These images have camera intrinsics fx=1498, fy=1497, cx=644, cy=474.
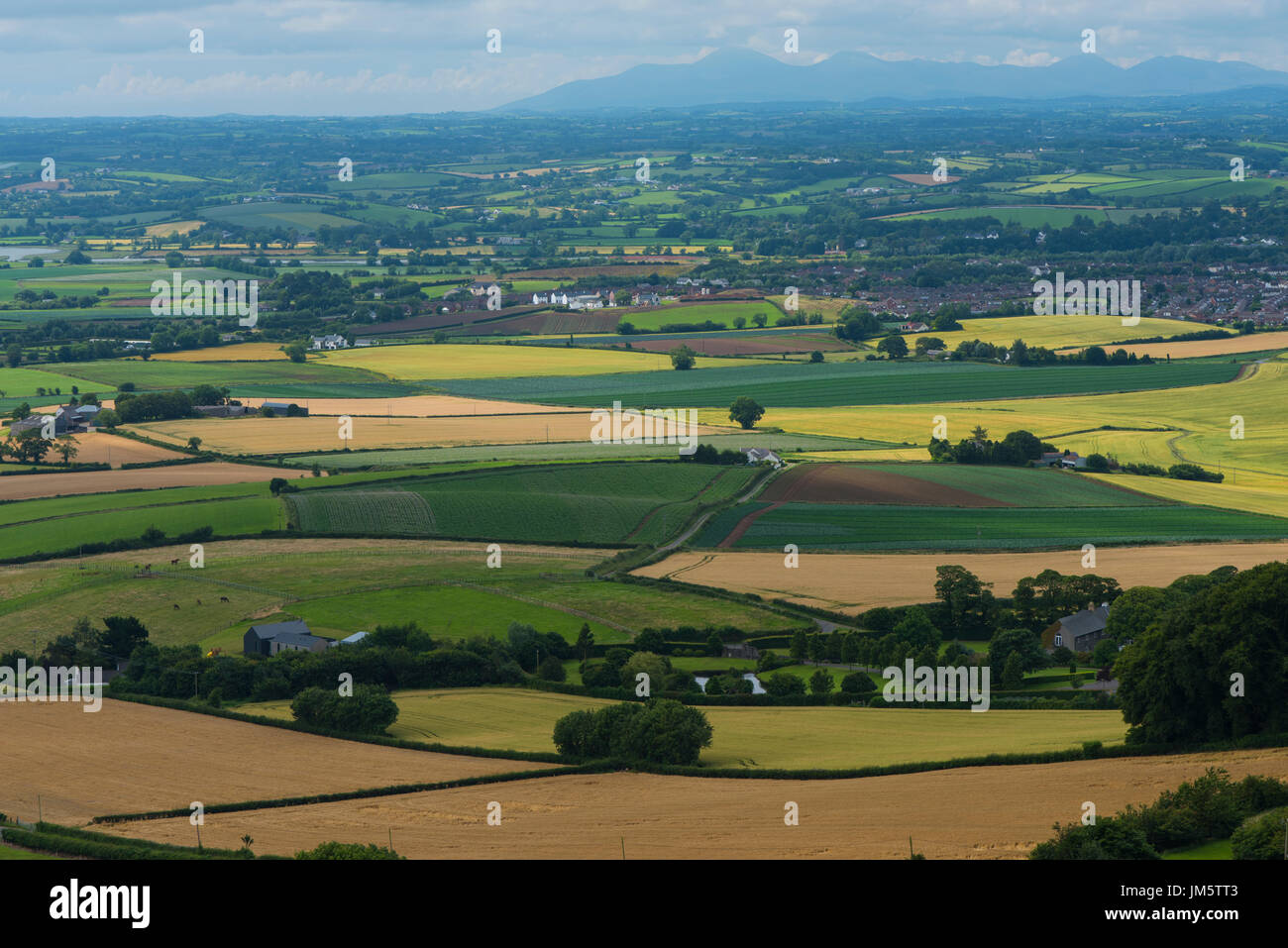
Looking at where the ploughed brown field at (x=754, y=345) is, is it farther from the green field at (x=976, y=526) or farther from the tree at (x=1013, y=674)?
the tree at (x=1013, y=674)

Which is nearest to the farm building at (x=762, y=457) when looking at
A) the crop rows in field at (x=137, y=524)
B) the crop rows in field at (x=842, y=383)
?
the crop rows in field at (x=842, y=383)

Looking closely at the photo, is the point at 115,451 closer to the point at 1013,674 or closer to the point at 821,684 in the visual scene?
the point at 821,684

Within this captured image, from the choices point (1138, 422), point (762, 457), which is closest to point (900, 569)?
point (762, 457)

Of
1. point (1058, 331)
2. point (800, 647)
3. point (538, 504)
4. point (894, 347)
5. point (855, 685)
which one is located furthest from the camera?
point (1058, 331)

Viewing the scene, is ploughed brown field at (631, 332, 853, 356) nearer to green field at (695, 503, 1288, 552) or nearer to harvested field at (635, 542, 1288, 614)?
green field at (695, 503, 1288, 552)

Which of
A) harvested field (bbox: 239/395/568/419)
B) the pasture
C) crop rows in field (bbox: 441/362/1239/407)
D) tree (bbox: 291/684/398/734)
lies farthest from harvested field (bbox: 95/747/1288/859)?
the pasture
